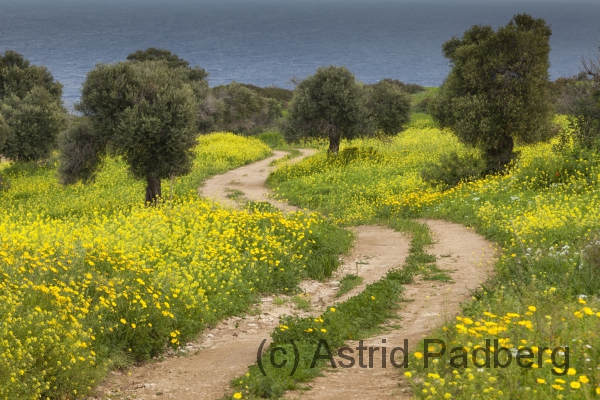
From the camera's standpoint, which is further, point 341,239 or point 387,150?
point 387,150

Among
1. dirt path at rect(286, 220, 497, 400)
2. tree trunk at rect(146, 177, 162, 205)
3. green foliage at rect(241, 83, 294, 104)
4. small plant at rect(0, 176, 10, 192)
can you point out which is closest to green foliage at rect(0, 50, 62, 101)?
small plant at rect(0, 176, 10, 192)

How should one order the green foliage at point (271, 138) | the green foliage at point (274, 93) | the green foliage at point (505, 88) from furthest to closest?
the green foliage at point (274, 93), the green foliage at point (271, 138), the green foliage at point (505, 88)

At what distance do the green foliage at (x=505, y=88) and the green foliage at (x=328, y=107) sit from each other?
36.6ft

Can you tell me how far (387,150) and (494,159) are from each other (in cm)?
1448

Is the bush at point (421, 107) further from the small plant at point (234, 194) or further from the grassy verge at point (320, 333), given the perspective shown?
the grassy verge at point (320, 333)

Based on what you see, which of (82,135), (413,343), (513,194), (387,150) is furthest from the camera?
(387,150)

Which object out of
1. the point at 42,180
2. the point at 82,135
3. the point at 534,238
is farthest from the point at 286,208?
the point at 42,180

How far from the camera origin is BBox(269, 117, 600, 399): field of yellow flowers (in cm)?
616

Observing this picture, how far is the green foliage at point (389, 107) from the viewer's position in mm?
52125

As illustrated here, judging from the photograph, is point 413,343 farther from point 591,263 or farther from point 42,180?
point 42,180

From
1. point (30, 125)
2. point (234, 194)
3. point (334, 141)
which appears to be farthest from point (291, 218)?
point (30, 125)

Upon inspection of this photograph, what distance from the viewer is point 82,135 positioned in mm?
25016

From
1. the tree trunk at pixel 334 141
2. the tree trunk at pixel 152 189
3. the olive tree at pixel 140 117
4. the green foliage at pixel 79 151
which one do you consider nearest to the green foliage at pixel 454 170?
the olive tree at pixel 140 117

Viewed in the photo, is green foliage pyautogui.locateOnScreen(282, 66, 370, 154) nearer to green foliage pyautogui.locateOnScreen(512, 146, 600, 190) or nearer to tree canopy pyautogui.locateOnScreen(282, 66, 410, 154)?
tree canopy pyautogui.locateOnScreen(282, 66, 410, 154)
